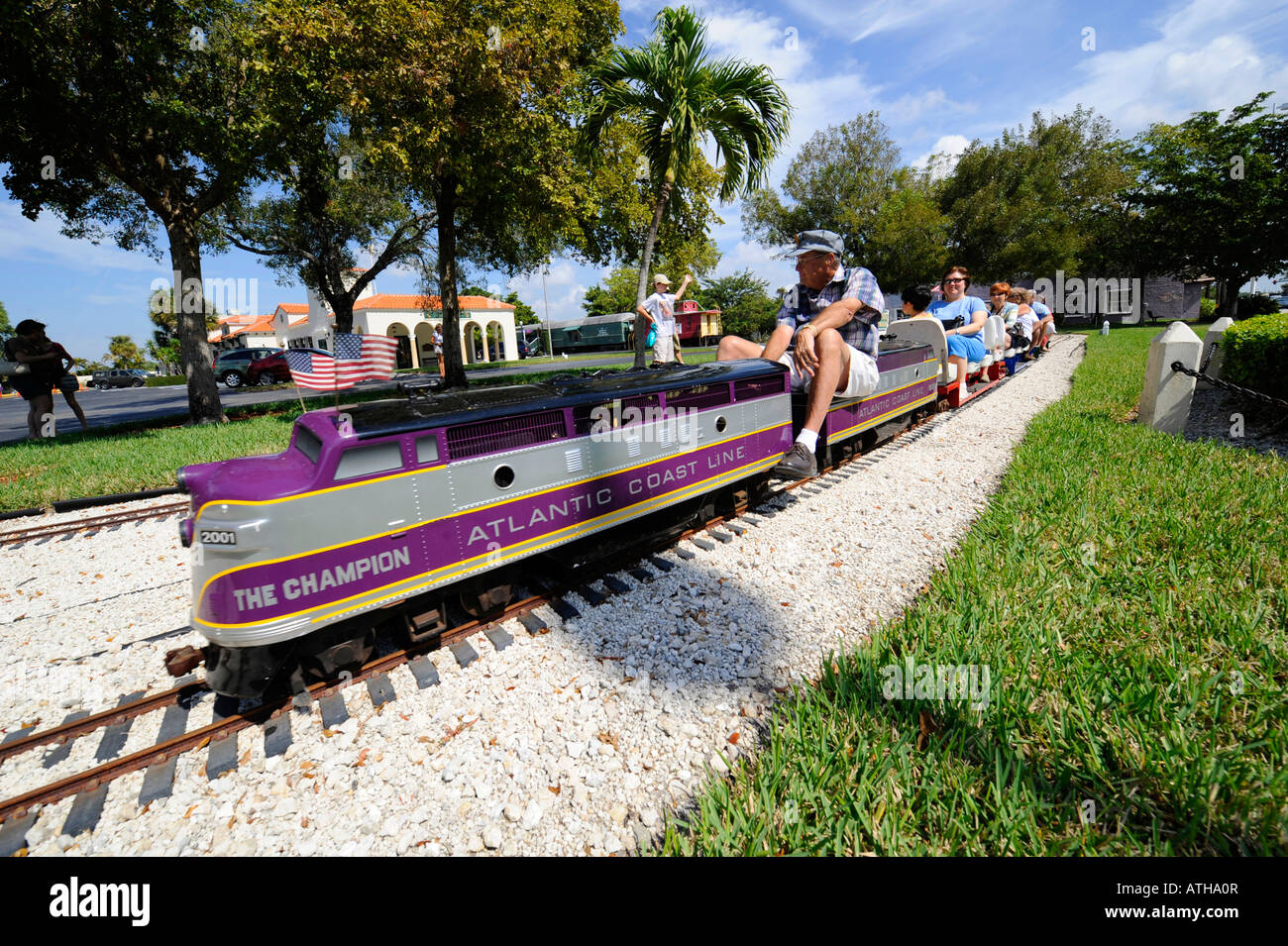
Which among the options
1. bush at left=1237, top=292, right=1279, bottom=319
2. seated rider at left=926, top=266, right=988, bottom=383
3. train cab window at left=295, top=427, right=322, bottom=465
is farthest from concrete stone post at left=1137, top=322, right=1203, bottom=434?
bush at left=1237, top=292, right=1279, bottom=319

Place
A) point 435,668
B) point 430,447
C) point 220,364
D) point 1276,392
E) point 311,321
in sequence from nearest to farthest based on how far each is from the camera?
point 430,447, point 435,668, point 1276,392, point 220,364, point 311,321

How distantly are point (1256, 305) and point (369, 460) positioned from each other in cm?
5314

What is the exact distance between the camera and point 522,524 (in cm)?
367

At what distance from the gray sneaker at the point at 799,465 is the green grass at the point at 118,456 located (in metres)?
2.19

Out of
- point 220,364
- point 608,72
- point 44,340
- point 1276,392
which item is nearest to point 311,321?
point 220,364

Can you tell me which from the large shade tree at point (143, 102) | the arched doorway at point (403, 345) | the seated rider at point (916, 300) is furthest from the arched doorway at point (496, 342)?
the seated rider at point (916, 300)

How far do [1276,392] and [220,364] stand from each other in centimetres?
3925

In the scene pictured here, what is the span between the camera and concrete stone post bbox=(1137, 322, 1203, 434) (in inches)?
273

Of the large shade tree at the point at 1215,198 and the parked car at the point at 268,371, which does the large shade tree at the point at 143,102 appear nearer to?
the parked car at the point at 268,371

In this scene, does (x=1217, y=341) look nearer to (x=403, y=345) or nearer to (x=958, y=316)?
(x=958, y=316)

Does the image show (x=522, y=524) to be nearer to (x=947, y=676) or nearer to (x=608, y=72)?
(x=947, y=676)

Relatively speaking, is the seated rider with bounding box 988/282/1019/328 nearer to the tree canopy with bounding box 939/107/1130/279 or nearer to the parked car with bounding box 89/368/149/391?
the tree canopy with bounding box 939/107/1130/279

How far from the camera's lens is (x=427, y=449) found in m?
3.19

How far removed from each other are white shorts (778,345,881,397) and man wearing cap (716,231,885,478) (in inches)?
0.4
